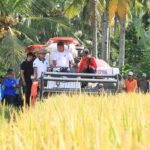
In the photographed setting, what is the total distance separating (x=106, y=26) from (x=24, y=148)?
2643 centimetres

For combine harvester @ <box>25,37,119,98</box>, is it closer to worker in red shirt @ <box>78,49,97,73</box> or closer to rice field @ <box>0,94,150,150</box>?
worker in red shirt @ <box>78,49,97,73</box>

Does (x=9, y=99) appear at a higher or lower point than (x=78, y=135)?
lower

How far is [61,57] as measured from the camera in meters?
12.1

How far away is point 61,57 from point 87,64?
0.59 m

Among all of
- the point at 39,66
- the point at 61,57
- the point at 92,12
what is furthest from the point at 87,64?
the point at 92,12

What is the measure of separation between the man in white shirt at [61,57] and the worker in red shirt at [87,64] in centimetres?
30

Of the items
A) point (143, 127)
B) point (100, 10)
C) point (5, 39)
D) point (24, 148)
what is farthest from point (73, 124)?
point (100, 10)

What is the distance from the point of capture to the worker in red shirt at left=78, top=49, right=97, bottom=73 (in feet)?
40.4

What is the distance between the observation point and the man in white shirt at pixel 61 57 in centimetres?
1209

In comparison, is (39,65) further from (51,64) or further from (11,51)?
(11,51)

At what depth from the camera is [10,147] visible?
10.1 feet

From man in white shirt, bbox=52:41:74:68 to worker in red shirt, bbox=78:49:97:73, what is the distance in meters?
0.30

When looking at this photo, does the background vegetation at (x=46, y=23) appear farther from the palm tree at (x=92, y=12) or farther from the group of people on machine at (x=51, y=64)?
the group of people on machine at (x=51, y=64)

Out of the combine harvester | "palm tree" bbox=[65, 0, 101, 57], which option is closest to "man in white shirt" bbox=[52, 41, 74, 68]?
the combine harvester
